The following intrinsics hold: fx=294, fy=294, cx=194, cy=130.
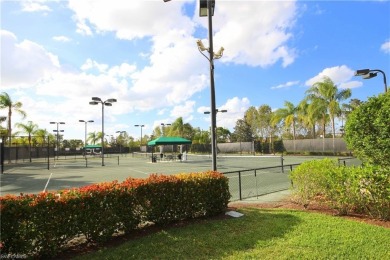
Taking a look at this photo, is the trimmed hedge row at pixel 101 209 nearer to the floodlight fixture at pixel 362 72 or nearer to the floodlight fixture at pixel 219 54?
the floodlight fixture at pixel 219 54

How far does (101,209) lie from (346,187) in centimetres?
558

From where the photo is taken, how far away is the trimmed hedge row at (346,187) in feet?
21.6

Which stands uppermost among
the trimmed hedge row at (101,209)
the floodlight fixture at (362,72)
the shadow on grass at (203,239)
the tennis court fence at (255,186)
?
the floodlight fixture at (362,72)

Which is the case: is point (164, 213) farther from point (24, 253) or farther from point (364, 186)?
point (364, 186)

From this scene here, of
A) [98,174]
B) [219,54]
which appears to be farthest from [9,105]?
[219,54]

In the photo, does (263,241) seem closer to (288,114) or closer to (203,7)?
(203,7)

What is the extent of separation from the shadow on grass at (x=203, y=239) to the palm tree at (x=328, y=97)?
127ft

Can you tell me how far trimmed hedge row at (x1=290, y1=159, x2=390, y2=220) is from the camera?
6582mm

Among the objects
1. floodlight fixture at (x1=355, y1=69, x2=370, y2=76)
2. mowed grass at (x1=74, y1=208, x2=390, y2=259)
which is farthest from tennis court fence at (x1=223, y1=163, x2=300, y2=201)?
floodlight fixture at (x1=355, y1=69, x2=370, y2=76)

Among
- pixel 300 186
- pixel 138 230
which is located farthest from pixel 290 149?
pixel 138 230

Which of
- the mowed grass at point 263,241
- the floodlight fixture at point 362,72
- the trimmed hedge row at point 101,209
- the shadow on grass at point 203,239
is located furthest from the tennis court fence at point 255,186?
the floodlight fixture at point 362,72

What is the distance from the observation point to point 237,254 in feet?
15.9

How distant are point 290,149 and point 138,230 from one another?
44.9 metres

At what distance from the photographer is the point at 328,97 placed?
4225cm
